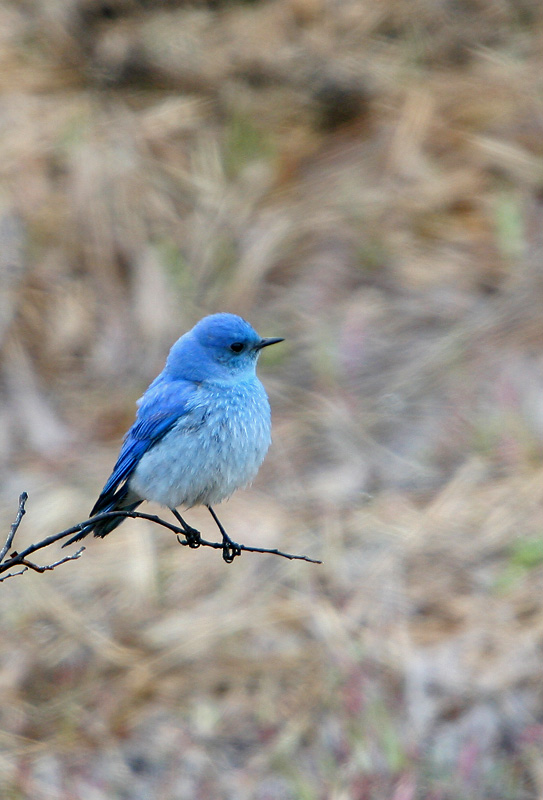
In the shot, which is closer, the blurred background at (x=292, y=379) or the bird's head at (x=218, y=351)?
the bird's head at (x=218, y=351)

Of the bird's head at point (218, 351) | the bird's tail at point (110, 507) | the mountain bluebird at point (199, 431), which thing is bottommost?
the bird's tail at point (110, 507)

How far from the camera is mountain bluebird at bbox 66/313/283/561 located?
9.91ft

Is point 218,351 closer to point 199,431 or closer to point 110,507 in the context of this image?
point 199,431

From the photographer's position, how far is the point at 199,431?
3.04 metres

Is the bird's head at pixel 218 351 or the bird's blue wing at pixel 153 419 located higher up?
the bird's head at pixel 218 351

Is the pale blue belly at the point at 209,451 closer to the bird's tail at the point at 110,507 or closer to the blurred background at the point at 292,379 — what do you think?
the bird's tail at the point at 110,507

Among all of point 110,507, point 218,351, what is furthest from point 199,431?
point 110,507

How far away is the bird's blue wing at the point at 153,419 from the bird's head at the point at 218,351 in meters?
0.05

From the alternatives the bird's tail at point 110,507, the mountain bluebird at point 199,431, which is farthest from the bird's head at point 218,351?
Answer: the bird's tail at point 110,507

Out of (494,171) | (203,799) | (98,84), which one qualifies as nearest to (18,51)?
(98,84)

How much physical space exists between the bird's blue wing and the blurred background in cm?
247

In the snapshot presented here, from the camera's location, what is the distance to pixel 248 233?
6.73m

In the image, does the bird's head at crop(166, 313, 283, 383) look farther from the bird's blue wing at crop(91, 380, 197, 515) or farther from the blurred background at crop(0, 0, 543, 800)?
the blurred background at crop(0, 0, 543, 800)

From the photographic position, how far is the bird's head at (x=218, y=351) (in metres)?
2.89
